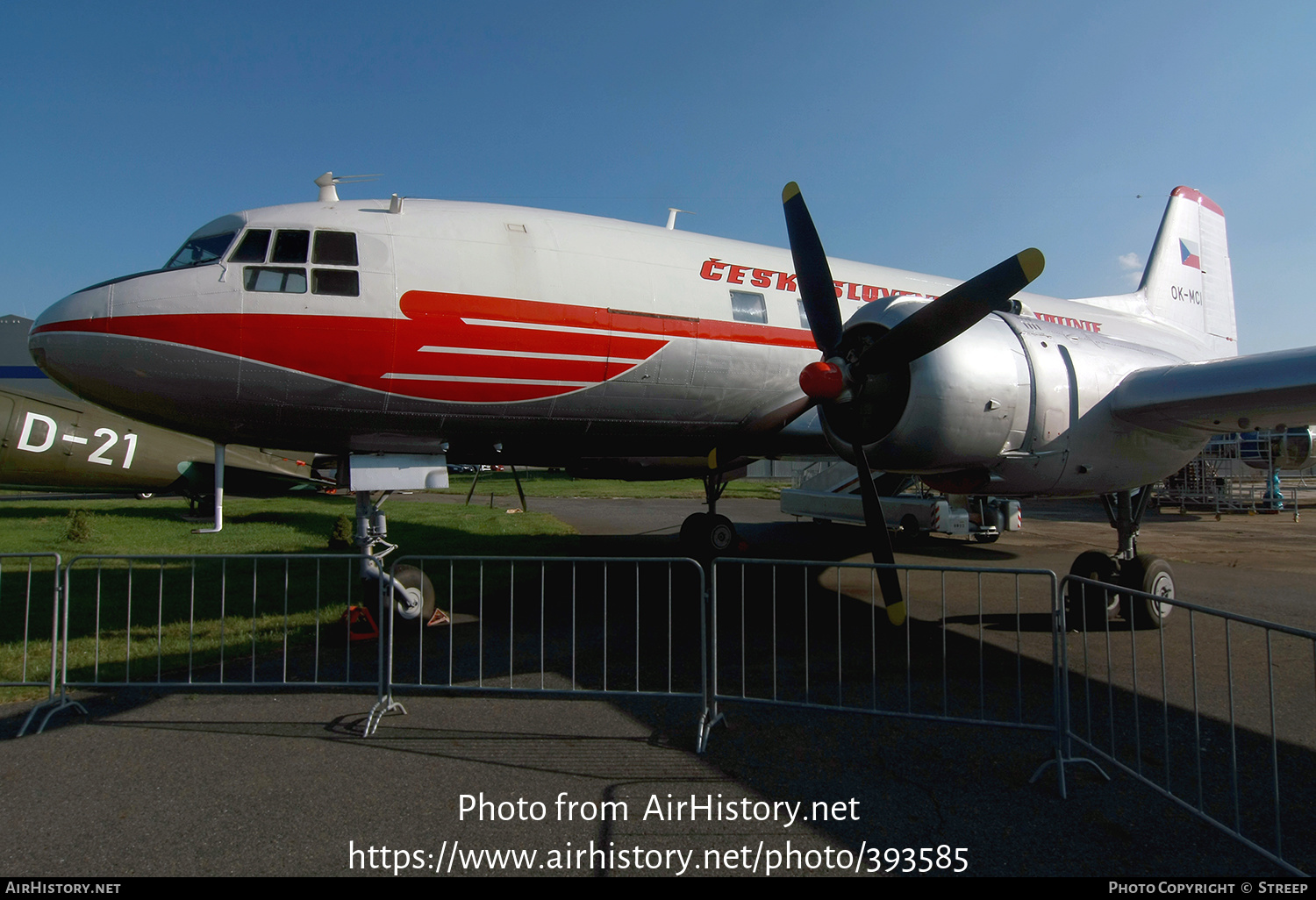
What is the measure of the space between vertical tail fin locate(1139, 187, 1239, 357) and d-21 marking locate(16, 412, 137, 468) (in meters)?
22.7

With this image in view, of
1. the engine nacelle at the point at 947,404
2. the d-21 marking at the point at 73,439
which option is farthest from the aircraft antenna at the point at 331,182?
the d-21 marking at the point at 73,439

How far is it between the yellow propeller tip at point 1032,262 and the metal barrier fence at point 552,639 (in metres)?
3.51

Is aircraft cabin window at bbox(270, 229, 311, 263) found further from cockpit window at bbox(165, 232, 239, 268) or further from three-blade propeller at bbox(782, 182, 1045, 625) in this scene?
three-blade propeller at bbox(782, 182, 1045, 625)

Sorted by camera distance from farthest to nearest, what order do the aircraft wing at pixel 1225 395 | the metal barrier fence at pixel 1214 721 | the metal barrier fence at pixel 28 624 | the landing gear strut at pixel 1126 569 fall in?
the landing gear strut at pixel 1126 569, the aircraft wing at pixel 1225 395, the metal barrier fence at pixel 28 624, the metal barrier fence at pixel 1214 721

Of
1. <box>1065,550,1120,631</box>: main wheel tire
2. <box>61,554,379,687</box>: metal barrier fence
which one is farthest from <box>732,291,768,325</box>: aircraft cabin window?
<box>61,554,379,687</box>: metal barrier fence

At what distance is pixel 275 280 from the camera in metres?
6.80

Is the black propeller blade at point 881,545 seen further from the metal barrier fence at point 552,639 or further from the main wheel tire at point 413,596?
the main wheel tire at point 413,596

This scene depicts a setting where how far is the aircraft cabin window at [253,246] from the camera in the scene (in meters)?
6.77

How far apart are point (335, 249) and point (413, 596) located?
3.68 metres

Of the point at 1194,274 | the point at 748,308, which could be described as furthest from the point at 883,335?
the point at 1194,274

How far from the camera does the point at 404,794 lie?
13.2ft

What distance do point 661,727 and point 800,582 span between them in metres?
6.65

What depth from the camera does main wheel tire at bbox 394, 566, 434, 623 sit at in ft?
25.0

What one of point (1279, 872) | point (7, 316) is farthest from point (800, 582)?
point (7, 316)
